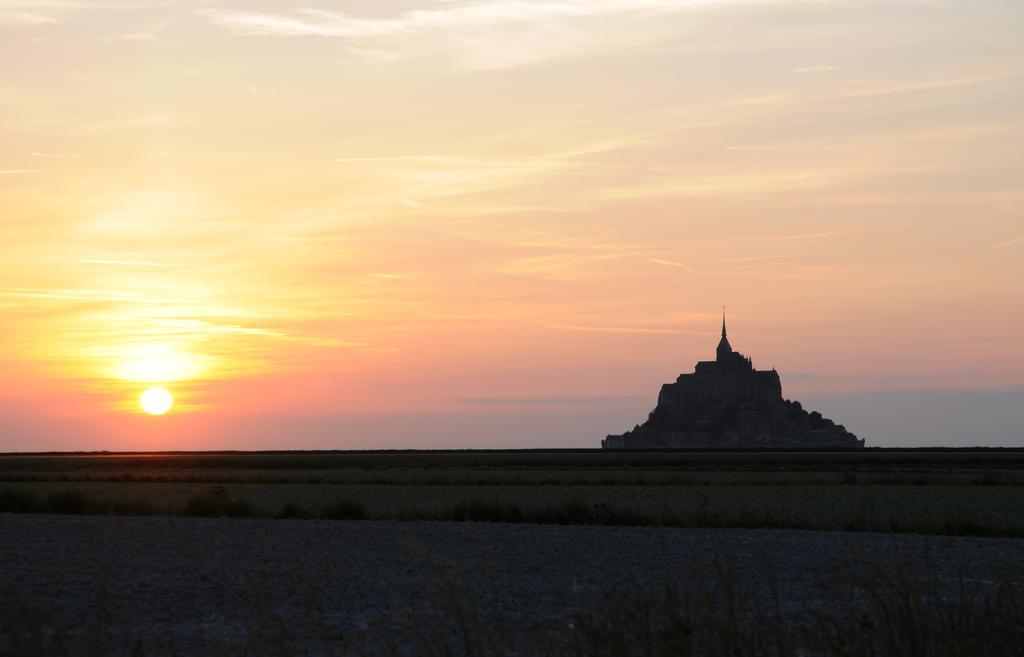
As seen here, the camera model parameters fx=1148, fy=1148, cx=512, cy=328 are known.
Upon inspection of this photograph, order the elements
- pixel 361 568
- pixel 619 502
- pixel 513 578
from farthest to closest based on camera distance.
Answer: pixel 619 502 → pixel 361 568 → pixel 513 578

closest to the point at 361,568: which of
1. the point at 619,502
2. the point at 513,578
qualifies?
the point at 513,578

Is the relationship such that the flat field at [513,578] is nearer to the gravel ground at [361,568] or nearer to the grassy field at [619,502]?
the gravel ground at [361,568]

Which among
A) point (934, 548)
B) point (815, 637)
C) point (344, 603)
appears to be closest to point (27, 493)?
point (344, 603)

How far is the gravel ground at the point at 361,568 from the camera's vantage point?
1573cm

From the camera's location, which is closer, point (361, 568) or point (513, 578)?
point (513, 578)

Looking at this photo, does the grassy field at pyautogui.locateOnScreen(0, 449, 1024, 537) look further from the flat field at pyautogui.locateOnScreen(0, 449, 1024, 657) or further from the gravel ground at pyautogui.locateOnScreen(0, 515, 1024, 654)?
the gravel ground at pyautogui.locateOnScreen(0, 515, 1024, 654)

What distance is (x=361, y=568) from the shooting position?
22234 millimetres

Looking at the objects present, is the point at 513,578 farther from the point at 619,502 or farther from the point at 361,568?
the point at 619,502

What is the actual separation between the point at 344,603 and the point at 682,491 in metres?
38.8

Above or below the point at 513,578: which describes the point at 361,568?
above

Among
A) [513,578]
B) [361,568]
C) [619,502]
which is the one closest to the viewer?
[513,578]

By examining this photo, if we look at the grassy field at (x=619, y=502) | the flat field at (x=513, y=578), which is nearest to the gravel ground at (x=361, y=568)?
the flat field at (x=513, y=578)

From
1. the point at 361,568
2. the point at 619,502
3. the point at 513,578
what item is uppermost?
the point at 619,502

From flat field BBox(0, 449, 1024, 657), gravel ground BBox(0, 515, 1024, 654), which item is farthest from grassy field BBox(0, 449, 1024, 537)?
gravel ground BBox(0, 515, 1024, 654)
